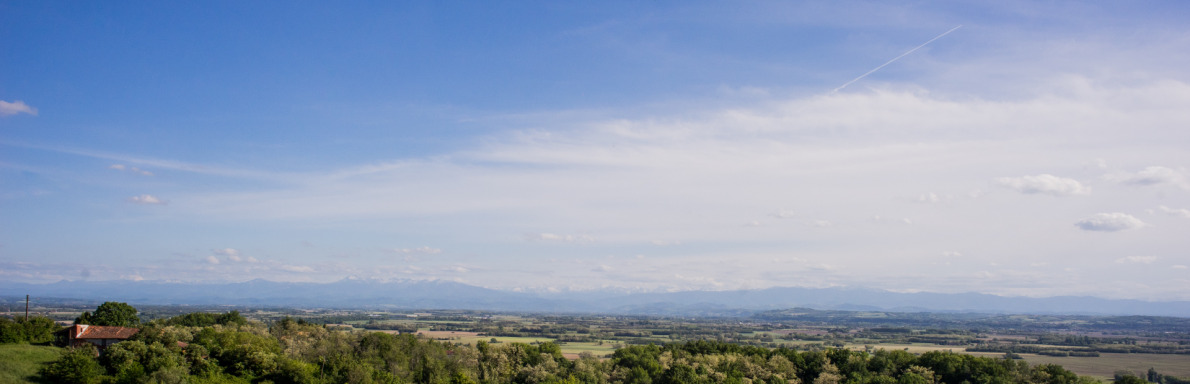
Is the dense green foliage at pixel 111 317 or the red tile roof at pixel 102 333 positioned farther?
the dense green foliage at pixel 111 317

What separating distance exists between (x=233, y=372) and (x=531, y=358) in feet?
110

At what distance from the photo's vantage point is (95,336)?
6800 centimetres

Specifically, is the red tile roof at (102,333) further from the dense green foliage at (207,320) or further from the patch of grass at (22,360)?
the dense green foliage at (207,320)

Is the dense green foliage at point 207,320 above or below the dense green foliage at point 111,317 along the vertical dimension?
below

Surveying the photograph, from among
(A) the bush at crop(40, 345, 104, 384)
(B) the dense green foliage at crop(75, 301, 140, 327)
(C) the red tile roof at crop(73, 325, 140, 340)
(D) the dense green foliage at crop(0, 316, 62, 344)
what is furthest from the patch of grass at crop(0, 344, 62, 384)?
(B) the dense green foliage at crop(75, 301, 140, 327)

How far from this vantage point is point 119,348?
5794cm

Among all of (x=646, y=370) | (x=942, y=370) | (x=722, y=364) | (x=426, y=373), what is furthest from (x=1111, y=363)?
(x=426, y=373)

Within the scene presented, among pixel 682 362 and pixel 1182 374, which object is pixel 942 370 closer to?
pixel 682 362

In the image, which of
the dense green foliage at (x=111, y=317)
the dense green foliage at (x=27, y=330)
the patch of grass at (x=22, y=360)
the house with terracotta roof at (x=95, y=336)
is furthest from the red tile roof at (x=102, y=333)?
the dense green foliage at (x=111, y=317)

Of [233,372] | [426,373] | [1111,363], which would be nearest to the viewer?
[233,372]

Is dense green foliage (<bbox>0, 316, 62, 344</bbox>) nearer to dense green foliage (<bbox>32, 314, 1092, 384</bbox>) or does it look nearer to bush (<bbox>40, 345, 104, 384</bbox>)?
dense green foliage (<bbox>32, 314, 1092, 384</bbox>)

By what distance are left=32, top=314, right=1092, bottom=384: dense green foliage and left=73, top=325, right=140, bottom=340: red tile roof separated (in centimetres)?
268

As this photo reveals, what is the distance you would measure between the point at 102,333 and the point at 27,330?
21.2 ft

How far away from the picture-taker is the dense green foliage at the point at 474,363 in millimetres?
61531
